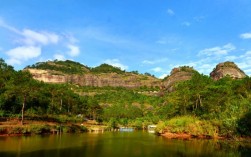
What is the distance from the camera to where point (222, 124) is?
45.2 m

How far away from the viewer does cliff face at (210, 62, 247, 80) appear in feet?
526

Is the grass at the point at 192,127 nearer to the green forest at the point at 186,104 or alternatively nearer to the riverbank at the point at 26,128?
the green forest at the point at 186,104

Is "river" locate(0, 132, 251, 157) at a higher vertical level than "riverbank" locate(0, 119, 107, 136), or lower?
lower

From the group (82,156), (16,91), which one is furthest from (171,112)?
(82,156)

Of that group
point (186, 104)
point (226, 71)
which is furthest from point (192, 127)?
point (226, 71)

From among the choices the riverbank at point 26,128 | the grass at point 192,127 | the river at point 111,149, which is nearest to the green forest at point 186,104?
the grass at point 192,127

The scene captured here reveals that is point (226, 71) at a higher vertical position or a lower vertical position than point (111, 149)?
higher

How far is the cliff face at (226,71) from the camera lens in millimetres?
160375

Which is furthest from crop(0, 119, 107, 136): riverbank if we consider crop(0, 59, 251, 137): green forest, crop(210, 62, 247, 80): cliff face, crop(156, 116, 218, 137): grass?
crop(210, 62, 247, 80): cliff face

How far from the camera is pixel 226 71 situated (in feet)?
531

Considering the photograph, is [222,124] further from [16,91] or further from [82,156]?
[16,91]

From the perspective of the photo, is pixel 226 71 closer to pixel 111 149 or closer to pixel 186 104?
pixel 186 104

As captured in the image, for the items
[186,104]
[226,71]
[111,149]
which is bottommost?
[111,149]

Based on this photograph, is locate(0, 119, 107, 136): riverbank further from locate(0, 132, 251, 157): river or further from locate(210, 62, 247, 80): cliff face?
locate(210, 62, 247, 80): cliff face
